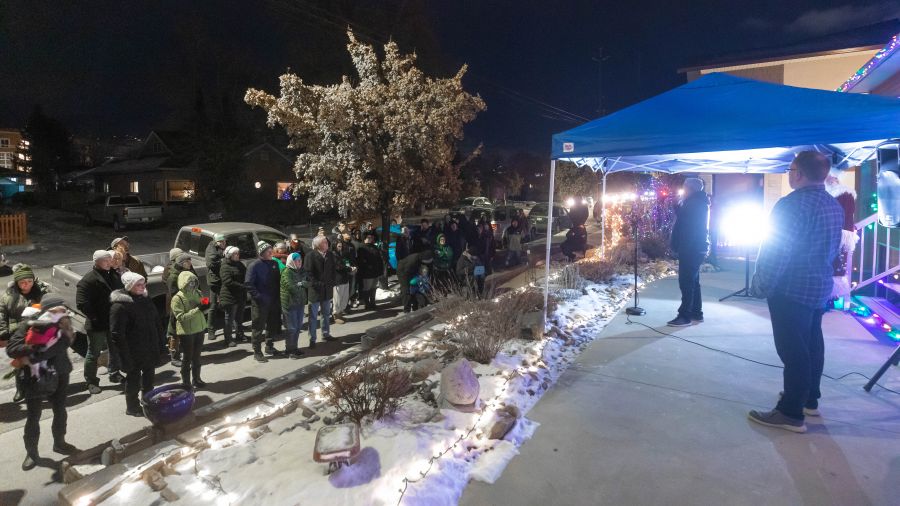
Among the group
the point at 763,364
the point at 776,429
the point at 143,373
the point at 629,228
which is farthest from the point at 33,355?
the point at 629,228

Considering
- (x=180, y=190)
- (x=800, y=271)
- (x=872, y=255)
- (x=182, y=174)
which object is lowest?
(x=872, y=255)

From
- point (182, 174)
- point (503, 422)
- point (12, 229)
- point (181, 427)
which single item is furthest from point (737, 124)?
point (182, 174)

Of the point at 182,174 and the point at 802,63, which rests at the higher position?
the point at 802,63

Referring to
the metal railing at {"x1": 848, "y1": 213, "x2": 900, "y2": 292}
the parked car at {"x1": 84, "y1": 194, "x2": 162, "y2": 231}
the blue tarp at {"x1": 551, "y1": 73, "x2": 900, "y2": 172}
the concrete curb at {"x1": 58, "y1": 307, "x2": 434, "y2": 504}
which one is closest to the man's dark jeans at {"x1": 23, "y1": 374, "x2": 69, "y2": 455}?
the concrete curb at {"x1": 58, "y1": 307, "x2": 434, "y2": 504}

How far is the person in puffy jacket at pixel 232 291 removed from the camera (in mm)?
7172

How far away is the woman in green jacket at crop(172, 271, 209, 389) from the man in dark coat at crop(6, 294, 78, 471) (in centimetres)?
110

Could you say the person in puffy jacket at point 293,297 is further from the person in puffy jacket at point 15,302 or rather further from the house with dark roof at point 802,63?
the house with dark roof at point 802,63

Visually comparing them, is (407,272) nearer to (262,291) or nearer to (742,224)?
(262,291)

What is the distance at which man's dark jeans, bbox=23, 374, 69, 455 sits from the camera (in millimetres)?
4152

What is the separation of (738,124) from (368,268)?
6483 mm

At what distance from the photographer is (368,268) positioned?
954 centimetres

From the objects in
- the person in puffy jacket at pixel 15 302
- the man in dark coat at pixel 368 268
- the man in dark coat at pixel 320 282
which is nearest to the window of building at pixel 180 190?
the man in dark coat at pixel 368 268

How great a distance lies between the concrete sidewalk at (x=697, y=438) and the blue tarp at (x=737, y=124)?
2244 mm

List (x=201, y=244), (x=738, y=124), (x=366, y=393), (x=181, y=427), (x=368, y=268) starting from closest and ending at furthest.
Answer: (x=366, y=393), (x=181, y=427), (x=738, y=124), (x=201, y=244), (x=368, y=268)
